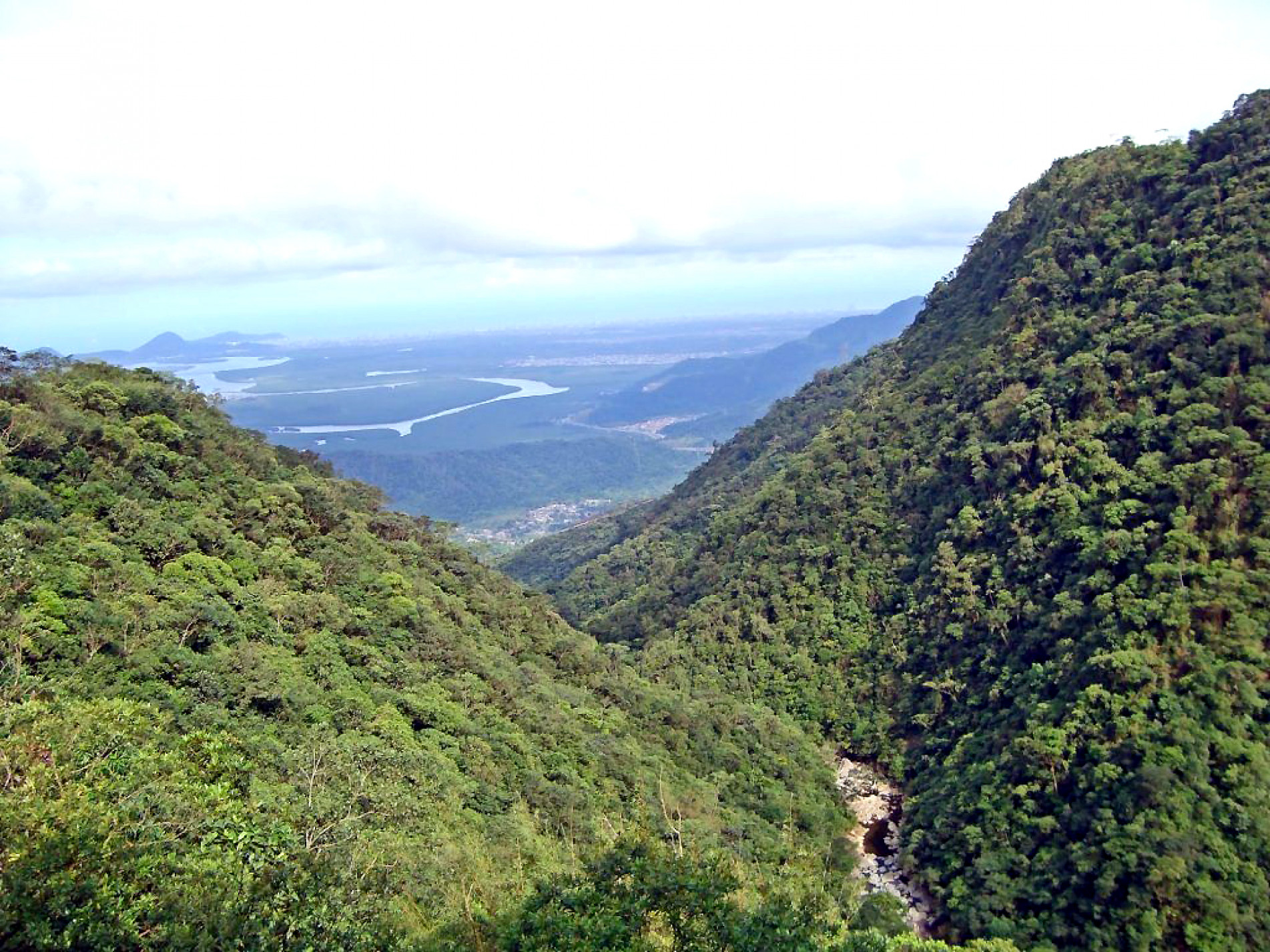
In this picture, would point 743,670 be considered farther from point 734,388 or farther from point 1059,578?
point 734,388

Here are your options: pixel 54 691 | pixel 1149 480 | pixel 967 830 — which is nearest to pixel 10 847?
pixel 54 691

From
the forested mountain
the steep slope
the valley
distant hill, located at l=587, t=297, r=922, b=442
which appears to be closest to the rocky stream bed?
the forested mountain

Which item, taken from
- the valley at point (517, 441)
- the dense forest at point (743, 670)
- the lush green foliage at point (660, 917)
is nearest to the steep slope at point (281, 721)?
the dense forest at point (743, 670)

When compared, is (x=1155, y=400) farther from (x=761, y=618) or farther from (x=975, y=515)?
(x=761, y=618)

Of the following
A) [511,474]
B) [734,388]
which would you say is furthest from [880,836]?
[734,388]

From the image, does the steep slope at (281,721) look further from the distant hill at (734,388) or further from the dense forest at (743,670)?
the distant hill at (734,388)

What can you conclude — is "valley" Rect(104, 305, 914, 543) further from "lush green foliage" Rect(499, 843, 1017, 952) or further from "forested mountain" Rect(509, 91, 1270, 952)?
"lush green foliage" Rect(499, 843, 1017, 952)
